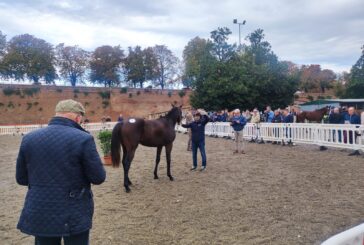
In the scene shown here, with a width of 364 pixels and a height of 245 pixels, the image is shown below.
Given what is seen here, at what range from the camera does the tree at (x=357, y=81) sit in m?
54.4

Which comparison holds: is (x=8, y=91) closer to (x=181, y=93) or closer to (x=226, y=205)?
(x=181, y=93)

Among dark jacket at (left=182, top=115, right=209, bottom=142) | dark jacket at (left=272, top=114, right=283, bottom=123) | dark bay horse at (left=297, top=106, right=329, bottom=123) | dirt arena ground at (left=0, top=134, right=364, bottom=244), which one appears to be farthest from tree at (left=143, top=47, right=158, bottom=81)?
dark jacket at (left=182, top=115, right=209, bottom=142)

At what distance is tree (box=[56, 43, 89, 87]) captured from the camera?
7325 cm

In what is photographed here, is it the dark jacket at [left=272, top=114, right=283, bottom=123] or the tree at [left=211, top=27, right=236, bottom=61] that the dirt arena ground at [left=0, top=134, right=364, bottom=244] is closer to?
the dark jacket at [left=272, top=114, right=283, bottom=123]

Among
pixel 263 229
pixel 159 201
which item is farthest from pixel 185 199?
pixel 263 229

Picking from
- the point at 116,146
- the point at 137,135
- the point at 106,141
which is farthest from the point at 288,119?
the point at 116,146

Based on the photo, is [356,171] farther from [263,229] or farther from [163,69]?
[163,69]

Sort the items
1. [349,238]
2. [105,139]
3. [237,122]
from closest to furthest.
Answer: [349,238] → [105,139] → [237,122]

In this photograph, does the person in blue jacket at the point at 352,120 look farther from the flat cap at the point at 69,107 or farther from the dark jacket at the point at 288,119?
the flat cap at the point at 69,107

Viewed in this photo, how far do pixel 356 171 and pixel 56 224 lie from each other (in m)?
9.07

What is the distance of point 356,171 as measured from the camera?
10.0 meters

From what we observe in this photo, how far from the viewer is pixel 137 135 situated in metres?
9.43

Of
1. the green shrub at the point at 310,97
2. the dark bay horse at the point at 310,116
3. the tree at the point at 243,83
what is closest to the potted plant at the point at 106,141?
the dark bay horse at the point at 310,116

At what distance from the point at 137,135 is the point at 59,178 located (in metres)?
6.37
